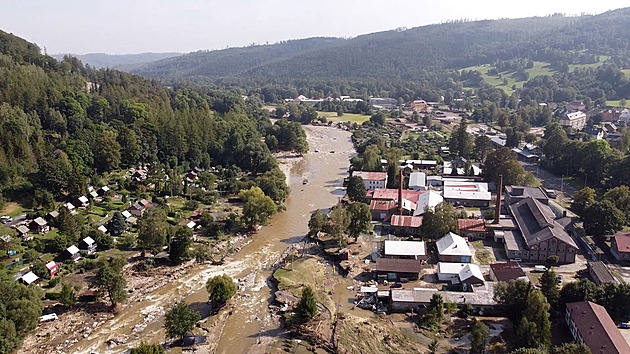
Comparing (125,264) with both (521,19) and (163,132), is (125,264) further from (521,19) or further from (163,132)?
(521,19)

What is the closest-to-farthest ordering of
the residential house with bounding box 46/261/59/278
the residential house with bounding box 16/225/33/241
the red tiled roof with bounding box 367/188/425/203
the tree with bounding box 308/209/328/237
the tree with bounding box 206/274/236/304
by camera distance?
the tree with bounding box 206/274/236/304
the residential house with bounding box 46/261/59/278
the residential house with bounding box 16/225/33/241
the tree with bounding box 308/209/328/237
the red tiled roof with bounding box 367/188/425/203

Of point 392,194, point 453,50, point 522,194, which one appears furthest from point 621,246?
point 453,50

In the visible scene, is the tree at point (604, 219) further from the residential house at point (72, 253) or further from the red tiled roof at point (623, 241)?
the residential house at point (72, 253)

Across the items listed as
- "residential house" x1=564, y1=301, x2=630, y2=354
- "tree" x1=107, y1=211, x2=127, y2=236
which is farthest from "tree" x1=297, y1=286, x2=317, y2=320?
"tree" x1=107, y1=211, x2=127, y2=236

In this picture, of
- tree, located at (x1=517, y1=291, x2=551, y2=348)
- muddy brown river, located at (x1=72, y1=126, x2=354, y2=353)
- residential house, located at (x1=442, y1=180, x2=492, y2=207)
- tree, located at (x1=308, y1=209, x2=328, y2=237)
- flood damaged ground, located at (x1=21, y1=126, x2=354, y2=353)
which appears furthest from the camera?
residential house, located at (x1=442, y1=180, x2=492, y2=207)

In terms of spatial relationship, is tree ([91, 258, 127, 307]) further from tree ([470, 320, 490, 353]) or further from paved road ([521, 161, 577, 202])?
paved road ([521, 161, 577, 202])

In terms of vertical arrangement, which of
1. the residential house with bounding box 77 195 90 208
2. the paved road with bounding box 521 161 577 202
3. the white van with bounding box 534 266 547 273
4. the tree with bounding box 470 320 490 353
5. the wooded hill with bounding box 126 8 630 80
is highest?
the wooded hill with bounding box 126 8 630 80

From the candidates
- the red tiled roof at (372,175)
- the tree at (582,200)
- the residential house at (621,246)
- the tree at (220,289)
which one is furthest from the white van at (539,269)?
the red tiled roof at (372,175)
